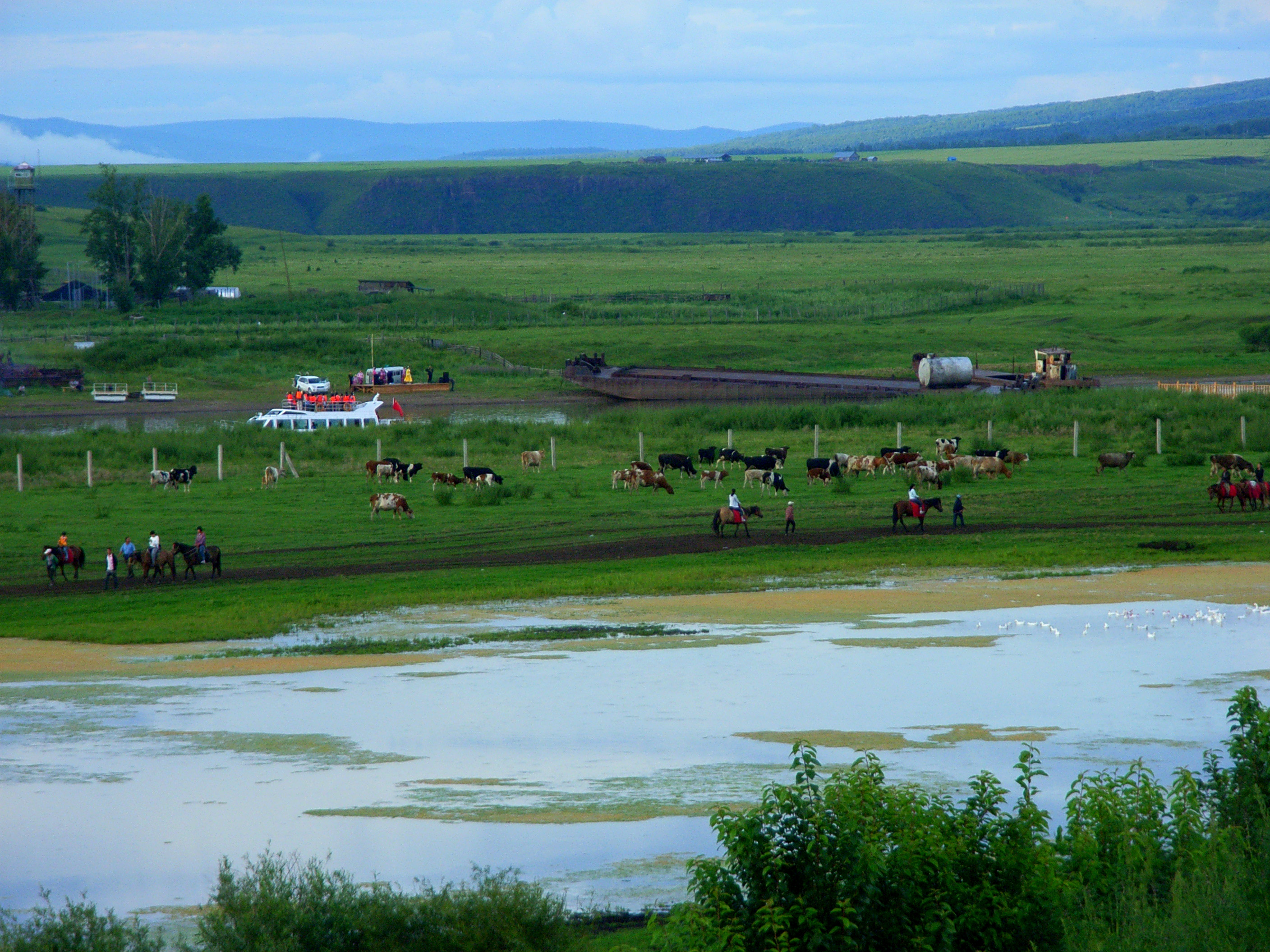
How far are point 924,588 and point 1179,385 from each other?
38.1 metres

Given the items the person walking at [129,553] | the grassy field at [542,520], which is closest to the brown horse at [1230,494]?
the grassy field at [542,520]

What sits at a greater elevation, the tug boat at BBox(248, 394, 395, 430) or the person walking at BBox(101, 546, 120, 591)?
the tug boat at BBox(248, 394, 395, 430)

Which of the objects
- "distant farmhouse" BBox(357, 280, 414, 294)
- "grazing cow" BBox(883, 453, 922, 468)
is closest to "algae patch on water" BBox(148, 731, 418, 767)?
"grazing cow" BBox(883, 453, 922, 468)

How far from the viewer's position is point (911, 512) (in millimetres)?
34688

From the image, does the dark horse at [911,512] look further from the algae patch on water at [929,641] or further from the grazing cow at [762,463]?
the algae patch on water at [929,641]

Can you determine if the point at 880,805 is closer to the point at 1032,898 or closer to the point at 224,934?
the point at 1032,898

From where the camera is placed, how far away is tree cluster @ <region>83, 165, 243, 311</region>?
11331cm

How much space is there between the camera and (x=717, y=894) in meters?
10.7

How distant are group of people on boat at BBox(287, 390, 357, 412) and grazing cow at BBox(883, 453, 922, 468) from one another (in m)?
26.7

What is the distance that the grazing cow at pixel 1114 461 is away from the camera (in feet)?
140

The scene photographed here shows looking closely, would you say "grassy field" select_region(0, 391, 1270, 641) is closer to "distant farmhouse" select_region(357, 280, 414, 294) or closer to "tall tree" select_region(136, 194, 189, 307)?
"tall tree" select_region(136, 194, 189, 307)

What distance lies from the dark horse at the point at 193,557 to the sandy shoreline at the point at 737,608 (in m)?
4.85

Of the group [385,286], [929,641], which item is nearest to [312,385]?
[929,641]

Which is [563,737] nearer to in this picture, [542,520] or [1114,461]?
[542,520]
